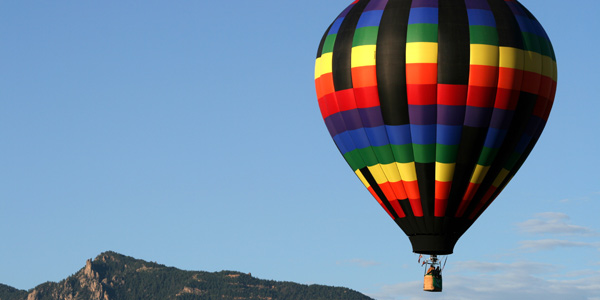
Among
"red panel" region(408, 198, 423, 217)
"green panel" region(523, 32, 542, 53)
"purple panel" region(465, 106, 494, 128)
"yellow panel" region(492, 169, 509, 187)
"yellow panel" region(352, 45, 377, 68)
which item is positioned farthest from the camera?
"yellow panel" region(492, 169, 509, 187)

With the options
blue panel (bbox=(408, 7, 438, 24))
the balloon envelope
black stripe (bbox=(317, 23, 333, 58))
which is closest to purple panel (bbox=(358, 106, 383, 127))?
the balloon envelope

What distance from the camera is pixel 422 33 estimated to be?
4238cm

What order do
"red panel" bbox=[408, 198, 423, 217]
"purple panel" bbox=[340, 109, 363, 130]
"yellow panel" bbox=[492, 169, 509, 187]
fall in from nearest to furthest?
"red panel" bbox=[408, 198, 423, 217], "purple panel" bbox=[340, 109, 363, 130], "yellow panel" bbox=[492, 169, 509, 187]

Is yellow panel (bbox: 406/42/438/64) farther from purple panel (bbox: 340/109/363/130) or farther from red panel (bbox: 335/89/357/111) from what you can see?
purple panel (bbox: 340/109/363/130)

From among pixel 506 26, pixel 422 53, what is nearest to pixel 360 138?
pixel 422 53

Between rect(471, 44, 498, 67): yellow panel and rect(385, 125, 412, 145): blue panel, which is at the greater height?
rect(471, 44, 498, 67): yellow panel

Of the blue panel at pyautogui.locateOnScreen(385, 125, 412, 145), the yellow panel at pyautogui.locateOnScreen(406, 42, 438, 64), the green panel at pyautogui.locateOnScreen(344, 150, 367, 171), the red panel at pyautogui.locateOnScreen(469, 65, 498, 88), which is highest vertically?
the yellow panel at pyautogui.locateOnScreen(406, 42, 438, 64)

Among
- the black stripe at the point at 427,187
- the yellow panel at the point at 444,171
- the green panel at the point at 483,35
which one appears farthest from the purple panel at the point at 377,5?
the yellow panel at the point at 444,171

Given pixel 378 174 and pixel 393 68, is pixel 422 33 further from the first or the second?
pixel 378 174

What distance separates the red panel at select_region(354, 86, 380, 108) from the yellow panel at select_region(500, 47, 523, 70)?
17.5 feet

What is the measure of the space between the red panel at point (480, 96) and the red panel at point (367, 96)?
3.81 metres

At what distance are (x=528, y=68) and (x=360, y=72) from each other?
706 cm

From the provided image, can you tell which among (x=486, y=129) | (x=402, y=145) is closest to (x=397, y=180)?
(x=402, y=145)

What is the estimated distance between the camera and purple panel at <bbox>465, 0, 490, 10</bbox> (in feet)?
142
